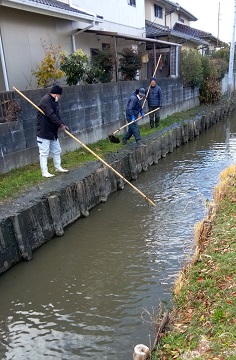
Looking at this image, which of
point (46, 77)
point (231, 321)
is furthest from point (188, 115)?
point (231, 321)

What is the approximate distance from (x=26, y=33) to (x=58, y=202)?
6.19 meters

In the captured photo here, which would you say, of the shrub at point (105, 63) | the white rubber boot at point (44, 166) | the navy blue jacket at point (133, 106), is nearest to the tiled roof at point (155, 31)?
the shrub at point (105, 63)

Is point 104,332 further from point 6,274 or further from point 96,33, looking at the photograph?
point 96,33

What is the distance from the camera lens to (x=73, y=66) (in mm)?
10484

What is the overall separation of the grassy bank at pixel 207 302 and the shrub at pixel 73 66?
7.10 meters

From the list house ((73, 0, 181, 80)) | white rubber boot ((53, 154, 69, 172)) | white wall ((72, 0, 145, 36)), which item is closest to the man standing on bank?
white rubber boot ((53, 154, 69, 172))

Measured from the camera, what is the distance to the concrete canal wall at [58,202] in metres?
5.50

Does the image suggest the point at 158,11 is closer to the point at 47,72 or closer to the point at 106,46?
the point at 106,46

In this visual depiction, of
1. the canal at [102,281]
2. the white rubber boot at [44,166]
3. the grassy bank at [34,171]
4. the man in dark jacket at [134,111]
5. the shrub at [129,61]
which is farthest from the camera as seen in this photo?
the shrub at [129,61]

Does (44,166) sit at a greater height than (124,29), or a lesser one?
lesser

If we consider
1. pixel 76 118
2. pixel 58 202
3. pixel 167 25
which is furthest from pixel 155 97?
pixel 167 25

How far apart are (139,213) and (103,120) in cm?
519

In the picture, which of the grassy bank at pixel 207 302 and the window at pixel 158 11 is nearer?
the grassy bank at pixel 207 302

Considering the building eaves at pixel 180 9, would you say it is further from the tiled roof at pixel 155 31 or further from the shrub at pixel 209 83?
the shrub at pixel 209 83
